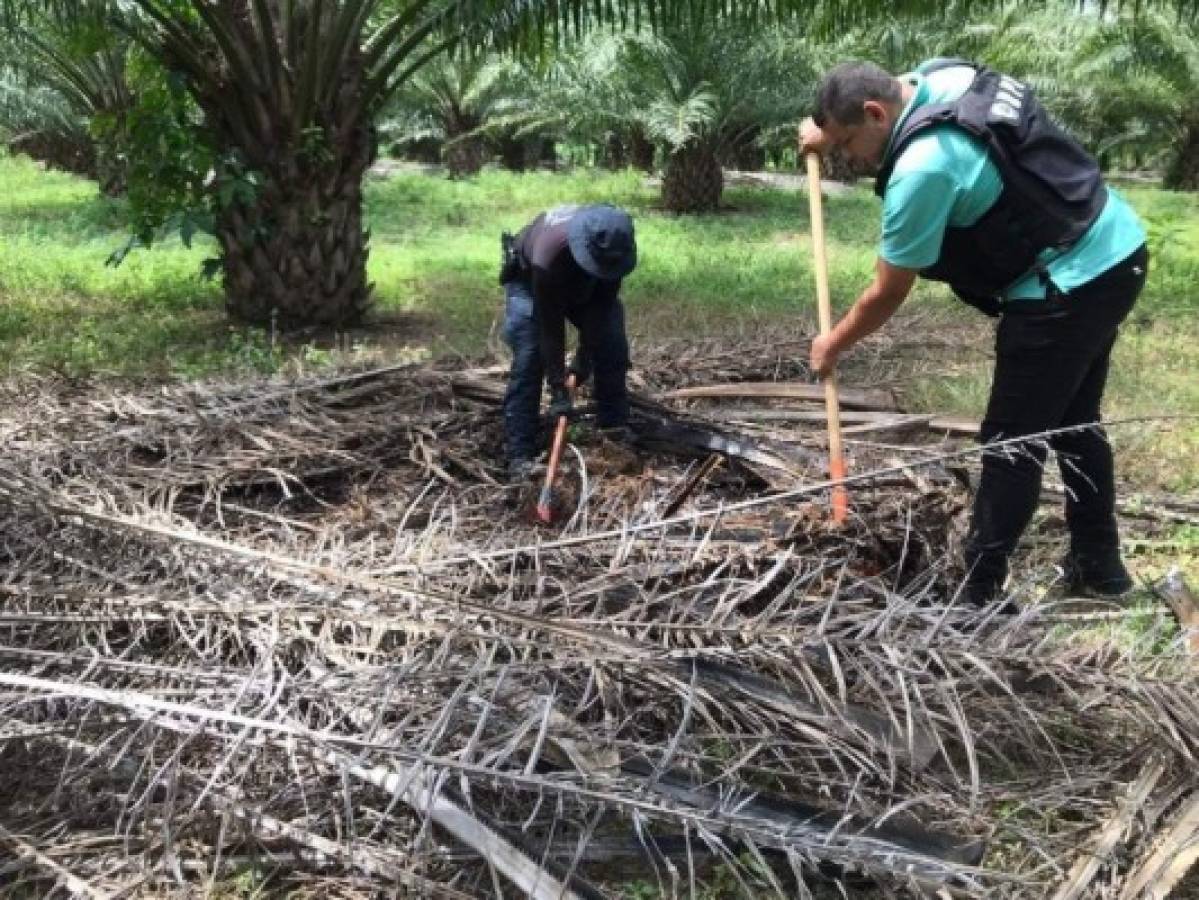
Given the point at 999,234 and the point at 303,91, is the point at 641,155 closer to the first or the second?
the point at 303,91

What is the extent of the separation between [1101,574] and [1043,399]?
71 centimetres

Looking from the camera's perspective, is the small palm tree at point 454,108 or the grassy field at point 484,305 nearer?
the grassy field at point 484,305

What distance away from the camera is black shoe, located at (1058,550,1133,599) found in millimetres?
3330

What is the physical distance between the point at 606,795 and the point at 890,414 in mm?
2793

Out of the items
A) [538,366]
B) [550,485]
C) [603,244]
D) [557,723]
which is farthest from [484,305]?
[557,723]

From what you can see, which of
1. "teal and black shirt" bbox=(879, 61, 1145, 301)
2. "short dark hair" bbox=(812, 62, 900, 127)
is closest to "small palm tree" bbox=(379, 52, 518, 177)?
"short dark hair" bbox=(812, 62, 900, 127)

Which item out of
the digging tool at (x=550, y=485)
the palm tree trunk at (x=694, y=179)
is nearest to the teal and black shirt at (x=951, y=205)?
the digging tool at (x=550, y=485)

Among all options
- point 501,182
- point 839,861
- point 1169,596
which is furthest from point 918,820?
point 501,182

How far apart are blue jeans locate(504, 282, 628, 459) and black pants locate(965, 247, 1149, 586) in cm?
143

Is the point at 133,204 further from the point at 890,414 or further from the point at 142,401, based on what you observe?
the point at 890,414

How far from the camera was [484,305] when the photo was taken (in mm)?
7727

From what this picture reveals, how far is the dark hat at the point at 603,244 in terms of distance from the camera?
144 inches

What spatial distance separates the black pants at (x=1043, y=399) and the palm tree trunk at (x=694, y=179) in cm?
1080

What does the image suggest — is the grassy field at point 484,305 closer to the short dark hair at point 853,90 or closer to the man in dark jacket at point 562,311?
the man in dark jacket at point 562,311
